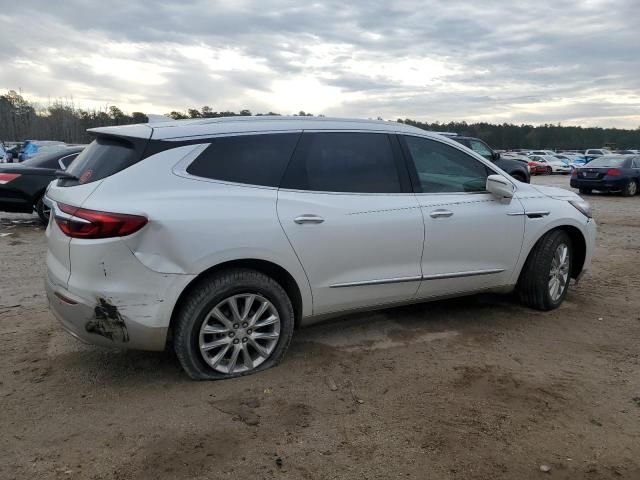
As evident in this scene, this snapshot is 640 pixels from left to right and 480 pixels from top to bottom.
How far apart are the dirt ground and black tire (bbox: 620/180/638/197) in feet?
52.8

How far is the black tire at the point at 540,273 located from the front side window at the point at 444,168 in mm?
859

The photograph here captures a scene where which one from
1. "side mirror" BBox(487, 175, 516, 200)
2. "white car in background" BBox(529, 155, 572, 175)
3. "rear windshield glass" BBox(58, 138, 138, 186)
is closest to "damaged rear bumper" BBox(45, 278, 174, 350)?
"rear windshield glass" BBox(58, 138, 138, 186)

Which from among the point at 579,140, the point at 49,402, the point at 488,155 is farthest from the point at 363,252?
the point at 579,140

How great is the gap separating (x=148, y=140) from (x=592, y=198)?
1834 centimetres

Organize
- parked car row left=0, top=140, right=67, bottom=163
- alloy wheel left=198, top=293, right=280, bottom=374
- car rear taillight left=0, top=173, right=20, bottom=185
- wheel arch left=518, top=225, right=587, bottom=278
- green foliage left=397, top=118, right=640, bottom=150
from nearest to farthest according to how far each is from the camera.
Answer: alloy wheel left=198, top=293, right=280, bottom=374 → wheel arch left=518, top=225, right=587, bottom=278 → car rear taillight left=0, top=173, right=20, bottom=185 → parked car row left=0, top=140, right=67, bottom=163 → green foliage left=397, top=118, right=640, bottom=150

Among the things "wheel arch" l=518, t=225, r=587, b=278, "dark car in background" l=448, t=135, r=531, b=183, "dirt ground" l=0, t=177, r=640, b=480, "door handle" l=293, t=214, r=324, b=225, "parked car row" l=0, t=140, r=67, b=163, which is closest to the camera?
"dirt ground" l=0, t=177, r=640, b=480

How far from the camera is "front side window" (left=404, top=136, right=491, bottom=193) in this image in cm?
448

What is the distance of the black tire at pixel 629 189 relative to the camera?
19062 millimetres

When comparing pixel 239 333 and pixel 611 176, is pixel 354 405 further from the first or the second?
pixel 611 176

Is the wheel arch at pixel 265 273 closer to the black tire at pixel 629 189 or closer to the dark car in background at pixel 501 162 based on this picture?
the dark car in background at pixel 501 162

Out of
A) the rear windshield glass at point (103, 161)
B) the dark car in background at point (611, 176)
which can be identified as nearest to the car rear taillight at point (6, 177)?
the rear windshield glass at point (103, 161)

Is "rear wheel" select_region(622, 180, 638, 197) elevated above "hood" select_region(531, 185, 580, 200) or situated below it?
below

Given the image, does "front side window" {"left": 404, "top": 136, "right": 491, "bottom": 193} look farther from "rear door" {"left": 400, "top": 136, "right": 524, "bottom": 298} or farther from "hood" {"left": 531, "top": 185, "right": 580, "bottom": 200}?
"hood" {"left": 531, "top": 185, "right": 580, "bottom": 200}

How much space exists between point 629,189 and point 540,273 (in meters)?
16.6
